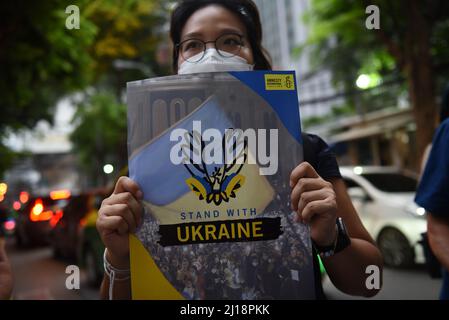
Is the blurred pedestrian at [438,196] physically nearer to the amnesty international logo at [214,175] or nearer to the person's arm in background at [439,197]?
the person's arm in background at [439,197]

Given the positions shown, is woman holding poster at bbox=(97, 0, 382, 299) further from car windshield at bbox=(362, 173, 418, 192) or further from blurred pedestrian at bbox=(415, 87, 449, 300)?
car windshield at bbox=(362, 173, 418, 192)

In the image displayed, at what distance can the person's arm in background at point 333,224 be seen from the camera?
3.26 ft

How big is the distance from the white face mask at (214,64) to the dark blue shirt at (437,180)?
685 millimetres

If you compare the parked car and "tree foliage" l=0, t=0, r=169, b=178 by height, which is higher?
"tree foliage" l=0, t=0, r=169, b=178

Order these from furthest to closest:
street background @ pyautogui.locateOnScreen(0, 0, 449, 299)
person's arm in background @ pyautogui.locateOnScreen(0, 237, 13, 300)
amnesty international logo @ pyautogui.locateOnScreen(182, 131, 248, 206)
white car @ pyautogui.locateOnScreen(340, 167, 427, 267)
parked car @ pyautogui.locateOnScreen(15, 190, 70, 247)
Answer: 1. parked car @ pyautogui.locateOnScreen(15, 190, 70, 247)
2. white car @ pyautogui.locateOnScreen(340, 167, 427, 267)
3. street background @ pyautogui.locateOnScreen(0, 0, 449, 299)
4. person's arm in background @ pyautogui.locateOnScreen(0, 237, 13, 300)
5. amnesty international logo @ pyautogui.locateOnScreen(182, 131, 248, 206)

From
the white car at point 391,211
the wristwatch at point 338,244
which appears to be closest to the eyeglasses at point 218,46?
the wristwatch at point 338,244

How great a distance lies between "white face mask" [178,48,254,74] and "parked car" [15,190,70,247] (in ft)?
35.8

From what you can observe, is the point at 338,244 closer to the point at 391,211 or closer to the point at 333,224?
the point at 333,224

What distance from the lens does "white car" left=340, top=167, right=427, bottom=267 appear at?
6.02m

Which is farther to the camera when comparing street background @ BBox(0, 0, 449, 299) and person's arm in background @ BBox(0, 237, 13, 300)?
street background @ BBox(0, 0, 449, 299)

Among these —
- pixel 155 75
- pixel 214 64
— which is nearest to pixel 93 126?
pixel 155 75

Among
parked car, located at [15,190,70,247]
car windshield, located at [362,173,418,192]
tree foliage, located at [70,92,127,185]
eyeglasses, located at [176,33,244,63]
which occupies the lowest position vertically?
eyeglasses, located at [176,33,244,63]

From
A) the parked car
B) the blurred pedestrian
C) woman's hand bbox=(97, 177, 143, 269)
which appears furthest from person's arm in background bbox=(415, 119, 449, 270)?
the parked car
